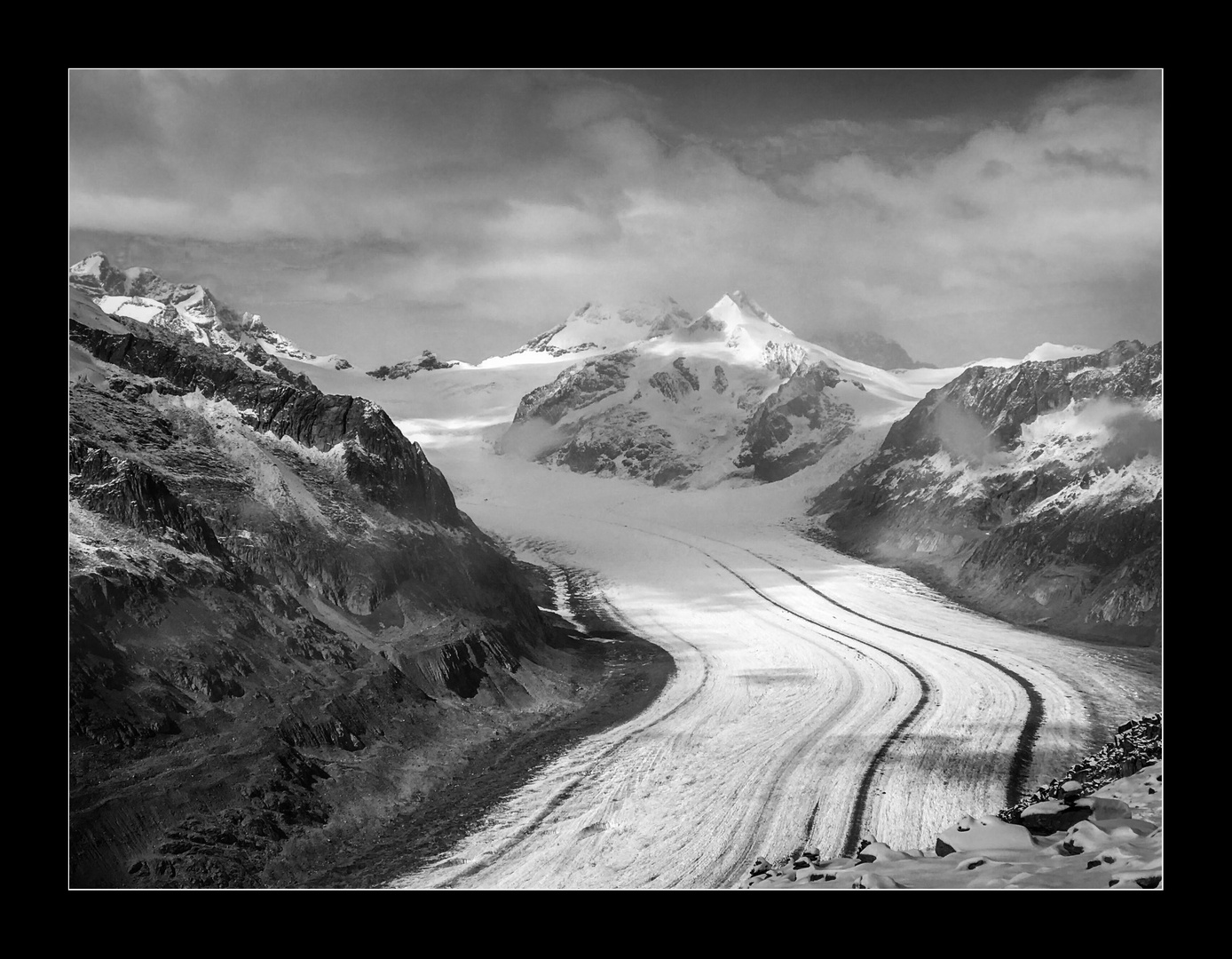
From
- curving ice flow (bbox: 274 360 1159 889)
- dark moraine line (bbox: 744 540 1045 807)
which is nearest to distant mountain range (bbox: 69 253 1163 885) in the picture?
curving ice flow (bbox: 274 360 1159 889)

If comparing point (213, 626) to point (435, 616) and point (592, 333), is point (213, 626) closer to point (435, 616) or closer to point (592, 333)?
point (435, 616)

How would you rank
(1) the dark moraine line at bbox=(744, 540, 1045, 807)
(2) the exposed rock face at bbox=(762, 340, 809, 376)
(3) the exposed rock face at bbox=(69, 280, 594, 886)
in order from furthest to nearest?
(2) the exposed rock face at bbox=(762, 340, 809, 376) → (1) the dark moraine line at bbox=(744, 540, 1045, 807) → (3) the exposed rock face at bbox=(69, 280, 594, 886)

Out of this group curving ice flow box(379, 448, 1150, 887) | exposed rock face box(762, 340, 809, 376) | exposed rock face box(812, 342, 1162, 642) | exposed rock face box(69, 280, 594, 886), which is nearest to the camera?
exposed rock face box(69, 280, 594, 886)

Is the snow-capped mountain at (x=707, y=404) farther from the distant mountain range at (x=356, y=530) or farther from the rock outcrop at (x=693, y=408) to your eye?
the distant mountain range at (x=356, y=530)

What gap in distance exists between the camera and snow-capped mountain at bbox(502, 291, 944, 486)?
21.7 m

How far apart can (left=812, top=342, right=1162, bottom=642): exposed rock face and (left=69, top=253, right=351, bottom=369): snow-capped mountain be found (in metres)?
13.2

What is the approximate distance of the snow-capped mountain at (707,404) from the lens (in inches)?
855

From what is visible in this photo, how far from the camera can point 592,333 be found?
20281mm

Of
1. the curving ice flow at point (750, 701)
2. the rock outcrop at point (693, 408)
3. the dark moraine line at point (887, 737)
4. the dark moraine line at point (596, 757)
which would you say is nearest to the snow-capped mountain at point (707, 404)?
the rock outcrop at point (693, 408)

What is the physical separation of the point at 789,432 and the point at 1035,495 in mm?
7029

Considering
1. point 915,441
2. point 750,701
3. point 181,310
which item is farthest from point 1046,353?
point 181,310

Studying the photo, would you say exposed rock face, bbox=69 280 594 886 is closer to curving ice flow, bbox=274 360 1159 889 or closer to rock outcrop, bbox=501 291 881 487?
curving ice flow, bbox=274 360 1159 889

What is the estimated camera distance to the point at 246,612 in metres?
13.8

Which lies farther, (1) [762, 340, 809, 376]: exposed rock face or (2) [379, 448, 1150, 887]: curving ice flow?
(1) [762, 340, 809, 376]: exposed rock face
